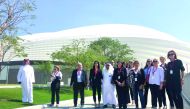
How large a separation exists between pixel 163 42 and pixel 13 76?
41.6 m

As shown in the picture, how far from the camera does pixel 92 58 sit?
43.7 metres

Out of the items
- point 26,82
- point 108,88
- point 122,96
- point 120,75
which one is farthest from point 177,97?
point 26,82

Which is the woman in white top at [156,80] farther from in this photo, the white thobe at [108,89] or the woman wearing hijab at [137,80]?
the white thobe at [108,89]

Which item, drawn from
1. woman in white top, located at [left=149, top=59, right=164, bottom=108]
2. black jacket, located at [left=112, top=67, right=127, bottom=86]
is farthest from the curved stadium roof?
woman in white top, located at [left=149, top=59, right=164, bottom=108]

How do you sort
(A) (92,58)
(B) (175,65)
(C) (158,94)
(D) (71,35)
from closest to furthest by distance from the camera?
(B) (175,65) < (C) (158,94) < (A) (92,58) < (D) (71,35)

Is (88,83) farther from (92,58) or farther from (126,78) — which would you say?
(92,58)

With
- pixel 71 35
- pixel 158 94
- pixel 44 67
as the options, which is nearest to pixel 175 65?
pixel 158 94

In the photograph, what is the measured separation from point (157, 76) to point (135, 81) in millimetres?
1237

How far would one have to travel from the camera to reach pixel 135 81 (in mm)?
15383

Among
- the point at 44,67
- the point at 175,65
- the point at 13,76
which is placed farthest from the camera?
the point at 13,76

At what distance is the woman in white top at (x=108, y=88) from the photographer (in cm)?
1627

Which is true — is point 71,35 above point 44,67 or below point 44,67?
above

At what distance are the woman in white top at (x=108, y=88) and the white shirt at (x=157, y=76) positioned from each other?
89.4 inches

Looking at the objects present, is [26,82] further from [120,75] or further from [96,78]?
[120,75]
